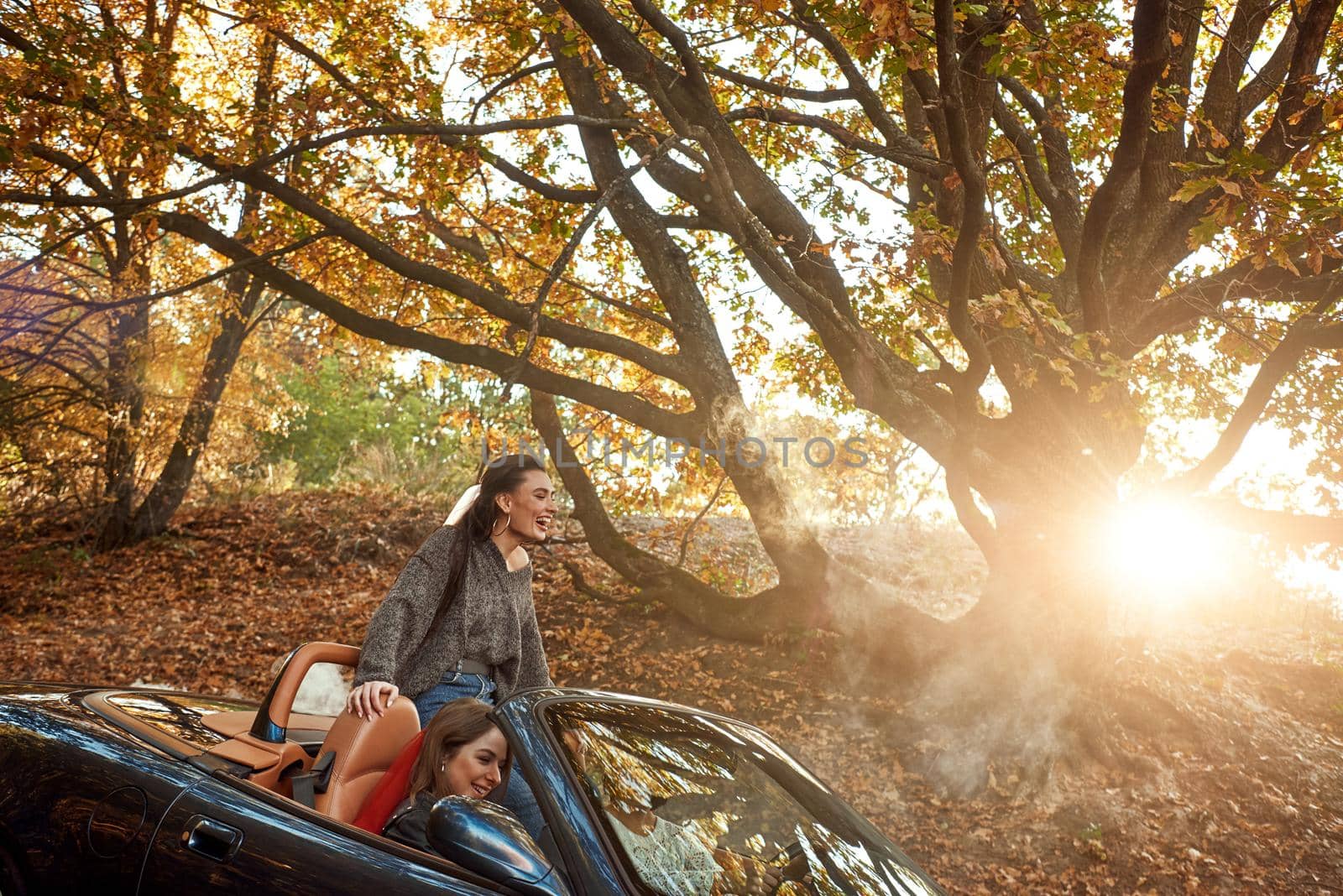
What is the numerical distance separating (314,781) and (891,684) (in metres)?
5.93

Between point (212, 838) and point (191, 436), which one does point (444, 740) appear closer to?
point (212, 838)

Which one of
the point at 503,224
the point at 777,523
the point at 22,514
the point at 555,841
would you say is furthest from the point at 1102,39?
the point at 22,514

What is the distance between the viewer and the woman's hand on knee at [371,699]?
2811 millimetres

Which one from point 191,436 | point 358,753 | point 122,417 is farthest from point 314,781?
point 191,436

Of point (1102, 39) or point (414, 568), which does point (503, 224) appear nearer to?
point (1102, 39)

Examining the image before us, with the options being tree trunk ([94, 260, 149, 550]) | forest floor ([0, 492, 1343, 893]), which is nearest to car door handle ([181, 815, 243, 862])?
forest floor ([0, 492, 1343, 893])

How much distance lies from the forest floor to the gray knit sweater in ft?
11.1

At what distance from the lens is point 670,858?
2086 millimetres

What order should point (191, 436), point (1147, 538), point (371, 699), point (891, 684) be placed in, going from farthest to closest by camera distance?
point (191, 436) → point (891, 684) → point (1147, 538) → point (371, 699)

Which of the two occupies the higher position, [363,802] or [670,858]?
[670,858]

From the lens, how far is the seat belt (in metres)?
2.56

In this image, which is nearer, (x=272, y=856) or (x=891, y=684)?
(x=272, y=856)

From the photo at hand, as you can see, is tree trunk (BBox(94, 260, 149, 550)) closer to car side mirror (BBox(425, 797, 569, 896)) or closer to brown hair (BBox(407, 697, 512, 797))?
brown hair (BBox(407, 697, 512, 797))

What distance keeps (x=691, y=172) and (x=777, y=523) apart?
137 inches
